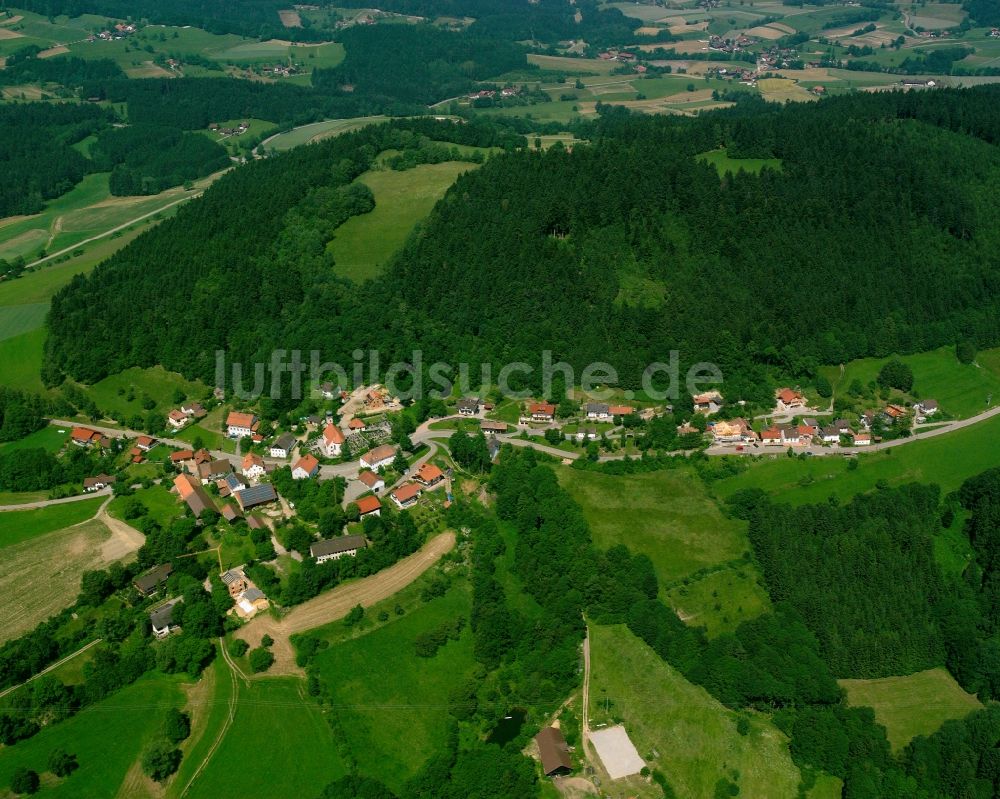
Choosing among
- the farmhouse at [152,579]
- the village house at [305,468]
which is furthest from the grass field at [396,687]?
the village house at [305,468]

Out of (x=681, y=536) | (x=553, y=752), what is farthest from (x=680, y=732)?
(x=681, y=536)

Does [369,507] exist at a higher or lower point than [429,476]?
lower

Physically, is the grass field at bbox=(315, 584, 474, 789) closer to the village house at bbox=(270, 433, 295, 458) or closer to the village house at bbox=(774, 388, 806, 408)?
the village house at bbox=(270, 433, 295, 458)

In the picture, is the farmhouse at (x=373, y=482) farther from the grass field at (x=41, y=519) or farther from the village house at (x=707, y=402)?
the village house at (x=707, y=402)

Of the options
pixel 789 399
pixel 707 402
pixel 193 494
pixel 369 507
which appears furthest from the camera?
pixel 707 402

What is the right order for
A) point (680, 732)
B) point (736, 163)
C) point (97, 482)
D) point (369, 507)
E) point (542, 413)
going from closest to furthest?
point (680, 732) < point (369, 507) < point (97, 482) < point (542, 413) < point (736, 163)

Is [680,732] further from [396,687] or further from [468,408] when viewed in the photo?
Result: [468,408]

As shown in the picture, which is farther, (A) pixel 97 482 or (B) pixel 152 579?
(A) pixel 97 482
